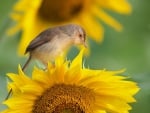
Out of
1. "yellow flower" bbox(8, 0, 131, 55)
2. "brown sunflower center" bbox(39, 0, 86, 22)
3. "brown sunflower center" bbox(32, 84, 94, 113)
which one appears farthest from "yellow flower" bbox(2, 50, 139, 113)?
"brown sunflower center" bbox(39, 0, 86, 22)

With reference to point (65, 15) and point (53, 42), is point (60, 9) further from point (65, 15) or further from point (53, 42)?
point (53, 42)

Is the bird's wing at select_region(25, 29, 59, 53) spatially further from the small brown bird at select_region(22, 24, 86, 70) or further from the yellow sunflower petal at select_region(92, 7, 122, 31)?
the yellow sunflower petal at select_region(92, 7, 122, 31)

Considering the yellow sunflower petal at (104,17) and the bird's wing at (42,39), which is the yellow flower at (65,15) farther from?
the bird's wing at (42,39)

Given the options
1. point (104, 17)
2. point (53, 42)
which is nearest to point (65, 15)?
point (104, 17)

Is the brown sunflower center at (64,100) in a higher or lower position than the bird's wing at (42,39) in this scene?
lower

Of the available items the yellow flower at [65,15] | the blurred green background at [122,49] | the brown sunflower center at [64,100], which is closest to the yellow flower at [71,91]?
the brown sunflower center at [64,100]
